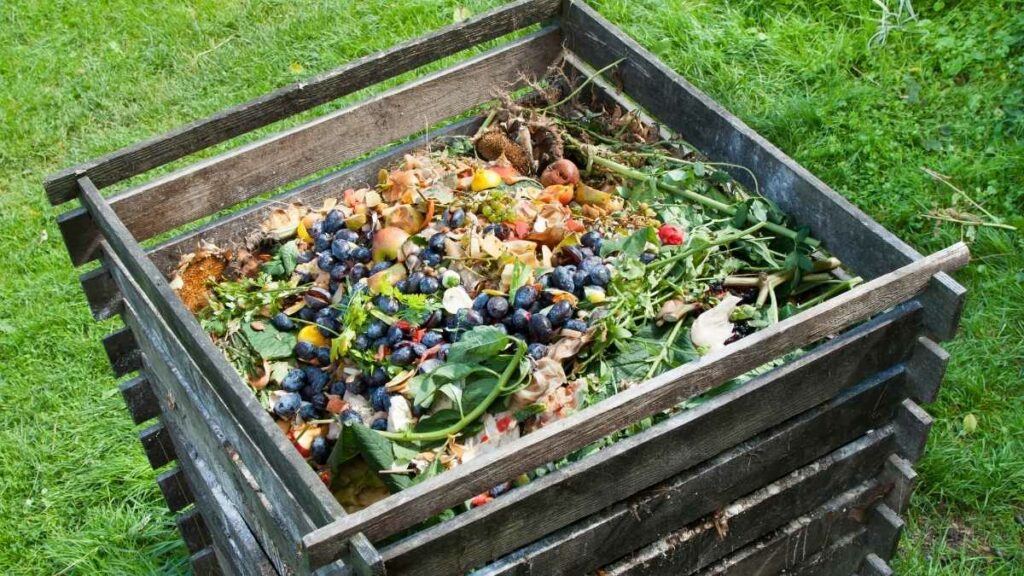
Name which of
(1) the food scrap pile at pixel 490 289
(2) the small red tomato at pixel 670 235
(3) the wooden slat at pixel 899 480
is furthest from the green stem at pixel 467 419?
(3) the wooden slat at pixel 899 480

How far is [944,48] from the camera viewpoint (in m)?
4.77

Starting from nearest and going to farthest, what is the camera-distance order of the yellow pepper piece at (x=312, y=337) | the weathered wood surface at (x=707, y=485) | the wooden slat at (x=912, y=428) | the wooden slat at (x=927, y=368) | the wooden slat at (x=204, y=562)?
1. the weathered wood surface at (x=707, y=485)
2. the wooden slat at (x=927, y=368)
3. the wooden slat at (x=912, y=428)
4. the yellow pepper piece at (x=312, y=337)
5. the wooden slat at (x=204, y=562)

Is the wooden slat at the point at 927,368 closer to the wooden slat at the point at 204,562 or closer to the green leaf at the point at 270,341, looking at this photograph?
the green leaf at the point at 270,341

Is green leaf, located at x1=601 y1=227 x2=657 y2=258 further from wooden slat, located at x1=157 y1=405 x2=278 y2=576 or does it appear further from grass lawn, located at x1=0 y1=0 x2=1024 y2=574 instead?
grass lawn, located at x1=0 y1=0 x2=1024 y2=574

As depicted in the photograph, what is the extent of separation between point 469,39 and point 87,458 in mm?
2018

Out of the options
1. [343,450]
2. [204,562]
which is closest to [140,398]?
[204,562]

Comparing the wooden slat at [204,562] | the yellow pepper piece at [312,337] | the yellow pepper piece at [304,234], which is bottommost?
the wooden slat at [204,562]

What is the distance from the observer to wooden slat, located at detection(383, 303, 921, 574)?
2.25 metres

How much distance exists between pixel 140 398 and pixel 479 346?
1.21 m

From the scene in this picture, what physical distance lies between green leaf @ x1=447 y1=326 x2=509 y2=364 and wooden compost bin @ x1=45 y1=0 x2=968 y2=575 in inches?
15.0

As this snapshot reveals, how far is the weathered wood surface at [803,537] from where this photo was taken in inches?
111

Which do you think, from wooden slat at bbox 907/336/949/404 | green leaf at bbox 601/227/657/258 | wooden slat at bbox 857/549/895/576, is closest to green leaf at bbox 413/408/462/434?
green leaf at bbox 601/227/657/258

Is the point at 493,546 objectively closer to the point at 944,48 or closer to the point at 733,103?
the point at 733,103

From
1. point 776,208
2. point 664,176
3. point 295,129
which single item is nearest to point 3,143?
point 295,129
